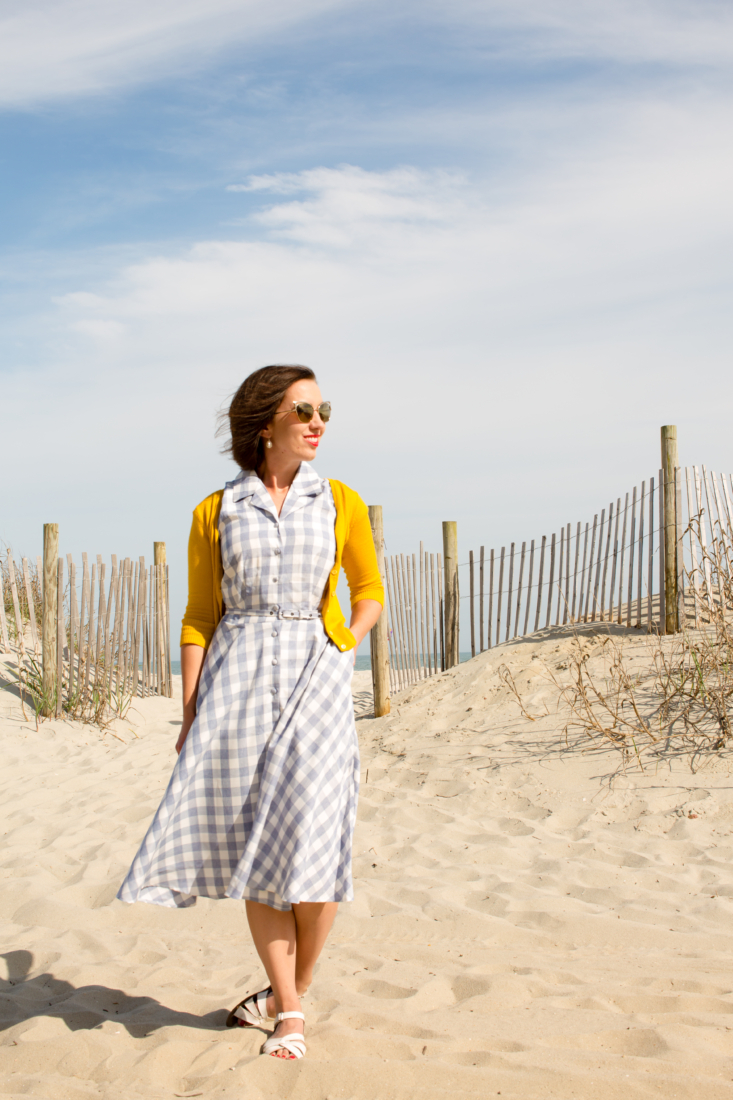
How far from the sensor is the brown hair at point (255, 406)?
2311 millimetres

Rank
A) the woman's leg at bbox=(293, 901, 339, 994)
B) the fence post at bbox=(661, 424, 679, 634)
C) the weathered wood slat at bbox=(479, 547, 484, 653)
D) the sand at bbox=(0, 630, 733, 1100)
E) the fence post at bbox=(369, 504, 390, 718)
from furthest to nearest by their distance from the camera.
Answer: the weathered wood slat at bbox=(479, 547, 484, 653) < the fence post at bbox=(369, 504, 390, 718) < the fence post at bbox=(661, 424, 679, 634) < the woman's leg at bbox=(293, 901, 339, 994) < the sand at bbox=(0, 630, 733, 1100)

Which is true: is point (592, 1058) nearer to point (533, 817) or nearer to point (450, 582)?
point (533, 817)

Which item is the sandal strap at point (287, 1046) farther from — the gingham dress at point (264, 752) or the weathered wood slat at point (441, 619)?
the weathered wood slat at point (441, 619)

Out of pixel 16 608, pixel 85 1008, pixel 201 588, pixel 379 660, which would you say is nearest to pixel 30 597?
pixel 16 608

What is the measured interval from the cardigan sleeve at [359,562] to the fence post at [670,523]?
201 inches

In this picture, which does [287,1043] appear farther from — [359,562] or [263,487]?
[263,487]

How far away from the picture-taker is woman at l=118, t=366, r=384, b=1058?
2.10 meters

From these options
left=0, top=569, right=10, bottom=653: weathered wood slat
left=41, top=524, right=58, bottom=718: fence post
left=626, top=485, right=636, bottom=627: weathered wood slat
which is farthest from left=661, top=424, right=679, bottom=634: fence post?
left=0, top=569, right=10, bottom=653: weathered wood slat

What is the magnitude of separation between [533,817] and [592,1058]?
2532mm

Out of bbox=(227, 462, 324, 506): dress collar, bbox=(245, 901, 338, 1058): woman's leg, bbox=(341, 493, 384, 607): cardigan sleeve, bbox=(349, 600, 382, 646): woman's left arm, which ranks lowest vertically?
bbox=(245, 901, 338, 1058): woman's leg

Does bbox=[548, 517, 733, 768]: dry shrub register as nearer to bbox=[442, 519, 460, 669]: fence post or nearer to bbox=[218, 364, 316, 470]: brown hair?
bbox=[442, 519, 460, 669]: fence post

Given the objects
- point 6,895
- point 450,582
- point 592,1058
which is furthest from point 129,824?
point 450,582

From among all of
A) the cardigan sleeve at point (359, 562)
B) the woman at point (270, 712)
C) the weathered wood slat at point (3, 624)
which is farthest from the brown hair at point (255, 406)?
the weathered wood slat at point (3, 624)

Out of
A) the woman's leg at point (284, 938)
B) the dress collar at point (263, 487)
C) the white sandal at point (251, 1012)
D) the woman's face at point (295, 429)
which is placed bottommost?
the white sandal at point (251, 1012)
